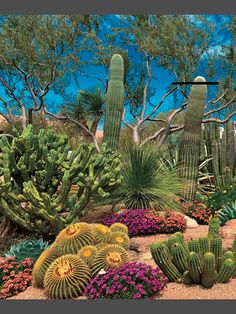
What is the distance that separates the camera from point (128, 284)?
5082mm

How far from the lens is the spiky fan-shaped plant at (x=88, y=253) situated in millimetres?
5837

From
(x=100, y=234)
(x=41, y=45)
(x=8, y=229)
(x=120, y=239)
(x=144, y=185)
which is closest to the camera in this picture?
(x=100, y=234)

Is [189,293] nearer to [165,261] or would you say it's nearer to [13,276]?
[165,261]

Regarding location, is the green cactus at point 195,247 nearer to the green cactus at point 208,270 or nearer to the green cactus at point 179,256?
the green cactus at point 179,256

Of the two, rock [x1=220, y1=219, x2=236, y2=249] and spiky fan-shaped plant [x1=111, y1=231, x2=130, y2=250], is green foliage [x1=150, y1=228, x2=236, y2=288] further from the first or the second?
rock [x1=220, y1=219, x2=236, y2=249]

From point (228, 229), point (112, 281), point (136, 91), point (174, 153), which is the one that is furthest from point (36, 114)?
point (112, 281)

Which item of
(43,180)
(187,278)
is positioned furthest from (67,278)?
(43,180)

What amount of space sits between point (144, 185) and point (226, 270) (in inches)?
182

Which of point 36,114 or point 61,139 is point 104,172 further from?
point 36,114

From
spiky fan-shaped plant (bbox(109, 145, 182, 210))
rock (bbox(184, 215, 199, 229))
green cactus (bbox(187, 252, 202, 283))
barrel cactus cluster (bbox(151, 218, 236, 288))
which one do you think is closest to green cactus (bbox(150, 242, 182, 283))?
barrel cactus cluster (bbox(151, 218, 236, 288))

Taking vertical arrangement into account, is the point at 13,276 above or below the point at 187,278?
below

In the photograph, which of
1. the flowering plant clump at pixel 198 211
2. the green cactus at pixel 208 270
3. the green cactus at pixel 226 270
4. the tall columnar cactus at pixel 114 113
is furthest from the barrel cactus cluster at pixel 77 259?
the tall columnar cactus at pixel 114 113

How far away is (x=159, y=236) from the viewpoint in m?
8.53

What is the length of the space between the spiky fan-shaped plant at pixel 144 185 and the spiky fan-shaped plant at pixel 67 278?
4188 mm
